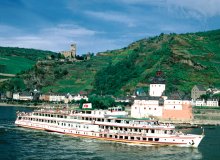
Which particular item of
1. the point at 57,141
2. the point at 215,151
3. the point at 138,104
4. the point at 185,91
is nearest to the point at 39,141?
the point at 57,141

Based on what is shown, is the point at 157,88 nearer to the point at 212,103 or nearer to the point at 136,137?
the point at 212,103

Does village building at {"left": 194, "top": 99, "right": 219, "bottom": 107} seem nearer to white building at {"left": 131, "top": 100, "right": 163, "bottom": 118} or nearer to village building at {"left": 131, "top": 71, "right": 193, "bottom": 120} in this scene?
village building at {"left": 131, "top": 71, "right": 193, "bottom": 120}

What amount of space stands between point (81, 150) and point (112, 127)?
12072 mm

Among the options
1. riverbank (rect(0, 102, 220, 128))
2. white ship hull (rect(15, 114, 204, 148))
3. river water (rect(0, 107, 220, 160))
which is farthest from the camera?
riverbank (rect(0, 102, 220, 128))

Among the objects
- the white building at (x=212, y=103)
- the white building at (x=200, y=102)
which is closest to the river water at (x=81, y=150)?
the white building at (x=212, y=103)

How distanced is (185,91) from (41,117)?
103 metres

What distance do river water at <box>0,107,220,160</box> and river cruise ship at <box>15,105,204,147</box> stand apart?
178cm

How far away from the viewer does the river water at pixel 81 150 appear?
58969 millimetres

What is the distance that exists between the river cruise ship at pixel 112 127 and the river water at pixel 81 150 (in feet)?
5.84

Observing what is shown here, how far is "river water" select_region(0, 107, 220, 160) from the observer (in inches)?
2322

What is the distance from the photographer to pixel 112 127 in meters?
74.2

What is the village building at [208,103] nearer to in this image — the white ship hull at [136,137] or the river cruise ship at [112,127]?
the river cruise ship at [112,127]

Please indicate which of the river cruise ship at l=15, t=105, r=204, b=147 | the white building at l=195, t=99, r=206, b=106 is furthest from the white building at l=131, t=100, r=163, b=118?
the white building at l=195, t=99, r=206, b=106

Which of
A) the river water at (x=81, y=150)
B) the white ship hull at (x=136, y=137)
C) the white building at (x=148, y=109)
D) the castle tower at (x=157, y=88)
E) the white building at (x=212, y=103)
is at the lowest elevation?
the river water at (x=81, y=150)
